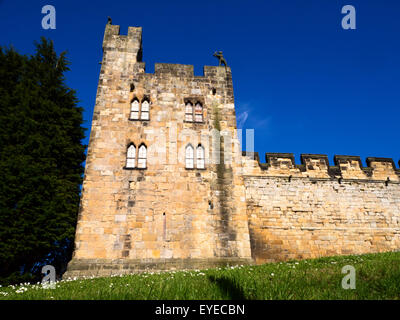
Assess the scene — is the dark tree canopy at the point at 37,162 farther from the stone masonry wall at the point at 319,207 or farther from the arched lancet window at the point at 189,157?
the stone masonry wall at the point at 319,207

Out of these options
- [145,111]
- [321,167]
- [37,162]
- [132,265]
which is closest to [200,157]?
[145,111]

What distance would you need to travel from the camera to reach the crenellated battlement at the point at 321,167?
1427 cm

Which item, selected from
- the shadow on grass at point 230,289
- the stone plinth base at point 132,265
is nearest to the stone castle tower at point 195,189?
the stone plinth base at point 132,265

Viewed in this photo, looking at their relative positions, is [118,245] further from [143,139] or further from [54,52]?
[54,52]

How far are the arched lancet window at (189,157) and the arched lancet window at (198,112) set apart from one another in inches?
A: 63.1

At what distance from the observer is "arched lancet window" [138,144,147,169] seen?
1250cm

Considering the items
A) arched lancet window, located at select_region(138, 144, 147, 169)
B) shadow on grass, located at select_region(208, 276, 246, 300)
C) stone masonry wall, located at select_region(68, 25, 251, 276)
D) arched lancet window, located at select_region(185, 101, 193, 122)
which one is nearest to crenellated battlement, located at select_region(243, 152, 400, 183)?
stone masonry wall, located at select_region(68, 25, 251, 276)

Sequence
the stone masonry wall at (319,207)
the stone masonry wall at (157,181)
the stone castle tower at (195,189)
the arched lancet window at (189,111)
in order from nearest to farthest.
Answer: the stone masonry wall at (157,181)
the stone castle tower at (195,189)
the stone masonry wall at (319,207)
the arched lancet window at (189,111)

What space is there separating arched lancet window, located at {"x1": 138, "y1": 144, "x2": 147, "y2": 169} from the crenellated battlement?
5134mm

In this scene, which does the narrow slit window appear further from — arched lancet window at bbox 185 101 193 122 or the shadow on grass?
the shadow on grass

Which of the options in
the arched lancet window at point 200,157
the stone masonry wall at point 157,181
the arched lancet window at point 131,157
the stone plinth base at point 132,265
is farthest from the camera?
the arched lancet window at point 200,157

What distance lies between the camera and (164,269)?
413 inches
